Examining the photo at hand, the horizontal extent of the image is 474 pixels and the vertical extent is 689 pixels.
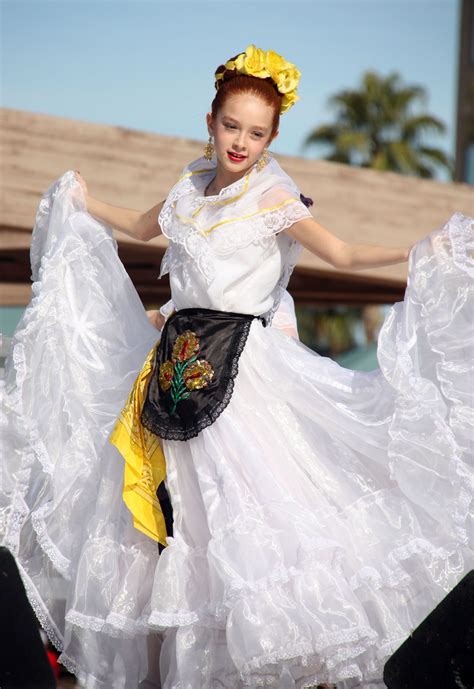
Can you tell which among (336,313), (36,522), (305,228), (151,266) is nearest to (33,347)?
(36,522)

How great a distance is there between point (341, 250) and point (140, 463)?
0.85 metres

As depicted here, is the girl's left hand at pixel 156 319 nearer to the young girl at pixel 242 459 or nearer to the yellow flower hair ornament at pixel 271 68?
the young girl at pixel 242 459

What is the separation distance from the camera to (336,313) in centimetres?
2845

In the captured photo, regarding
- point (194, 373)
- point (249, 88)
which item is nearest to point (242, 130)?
point (249, 88)

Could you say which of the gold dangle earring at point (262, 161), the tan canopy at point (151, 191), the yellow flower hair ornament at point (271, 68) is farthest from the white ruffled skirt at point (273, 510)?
the tan canopy at point (151, 191)

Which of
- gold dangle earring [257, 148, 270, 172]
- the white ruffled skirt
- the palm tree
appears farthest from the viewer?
the palm tree

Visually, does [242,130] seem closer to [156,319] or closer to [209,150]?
[209,150]

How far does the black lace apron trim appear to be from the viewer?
3045 millimetres

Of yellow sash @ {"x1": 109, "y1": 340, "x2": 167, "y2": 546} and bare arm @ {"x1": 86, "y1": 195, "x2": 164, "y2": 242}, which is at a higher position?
bare arm @ {"x1": 86, "y1": 195, "x2": 164, "y2": 242}

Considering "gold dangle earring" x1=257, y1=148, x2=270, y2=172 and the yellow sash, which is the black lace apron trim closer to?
the yellow sash

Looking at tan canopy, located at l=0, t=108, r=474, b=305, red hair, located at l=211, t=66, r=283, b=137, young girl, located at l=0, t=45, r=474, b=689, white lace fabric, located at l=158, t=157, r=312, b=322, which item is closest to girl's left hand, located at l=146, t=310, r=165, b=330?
young girl, located at l=0, t=45, r=474, b=689

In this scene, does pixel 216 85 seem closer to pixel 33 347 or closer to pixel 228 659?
pixel 33 347

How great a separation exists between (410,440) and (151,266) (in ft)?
20.8

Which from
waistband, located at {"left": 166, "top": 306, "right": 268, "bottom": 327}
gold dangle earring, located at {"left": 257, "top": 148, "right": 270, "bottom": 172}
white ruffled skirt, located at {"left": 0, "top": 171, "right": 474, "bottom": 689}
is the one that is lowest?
white ruffled skirt, located at {"left": 0, "top": 171, "right": 474, "bottom": 689}
